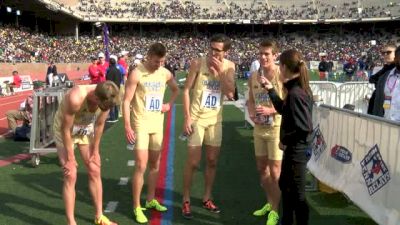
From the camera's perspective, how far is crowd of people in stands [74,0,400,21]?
202ft

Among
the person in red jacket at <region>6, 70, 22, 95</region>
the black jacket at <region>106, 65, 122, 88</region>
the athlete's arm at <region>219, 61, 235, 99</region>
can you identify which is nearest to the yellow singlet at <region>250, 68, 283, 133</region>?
the athlete's arm at <region>219, 61, 235, 99</region>

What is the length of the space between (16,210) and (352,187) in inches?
153

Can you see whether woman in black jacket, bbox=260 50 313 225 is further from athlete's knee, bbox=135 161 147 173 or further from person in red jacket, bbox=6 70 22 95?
person in red jacket, bbox=6 70 22 95

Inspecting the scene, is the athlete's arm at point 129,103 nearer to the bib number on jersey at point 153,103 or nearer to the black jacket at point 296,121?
the bib number on jersey at point 153,103

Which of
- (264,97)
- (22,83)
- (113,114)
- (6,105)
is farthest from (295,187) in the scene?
(22,83)

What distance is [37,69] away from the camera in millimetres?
36094

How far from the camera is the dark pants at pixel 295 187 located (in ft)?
14.0

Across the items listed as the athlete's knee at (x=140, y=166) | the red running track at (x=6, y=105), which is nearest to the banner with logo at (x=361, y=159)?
the athlete's knee at (x=140, y=166)

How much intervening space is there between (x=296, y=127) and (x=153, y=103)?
192 centimetres

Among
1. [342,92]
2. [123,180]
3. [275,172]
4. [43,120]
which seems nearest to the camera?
[275,172]

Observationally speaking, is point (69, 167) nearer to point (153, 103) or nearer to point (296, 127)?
point (153, 103)

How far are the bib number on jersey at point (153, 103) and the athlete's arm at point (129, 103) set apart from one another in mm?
195

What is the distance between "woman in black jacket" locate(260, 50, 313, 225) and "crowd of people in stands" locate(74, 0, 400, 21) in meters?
57.5

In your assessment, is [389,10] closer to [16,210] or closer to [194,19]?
[194,19]
